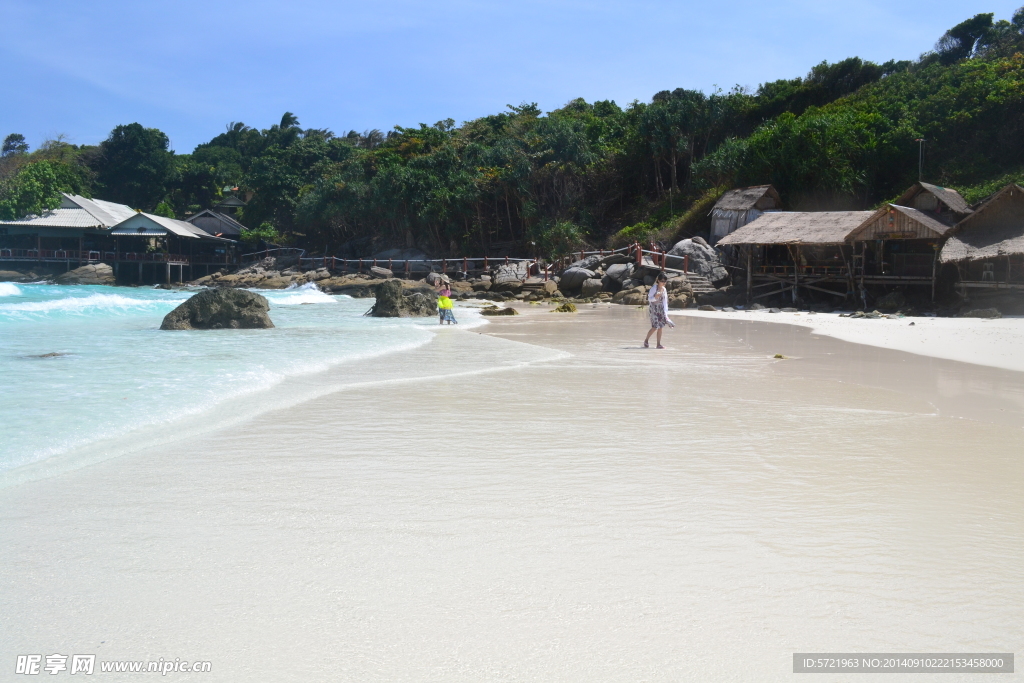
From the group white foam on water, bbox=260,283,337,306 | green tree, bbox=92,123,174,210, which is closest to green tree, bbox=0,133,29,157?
green tree, bbox=92,123,174,210

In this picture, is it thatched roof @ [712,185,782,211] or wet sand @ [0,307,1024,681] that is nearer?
wet sand @ [0,307,1024,681]

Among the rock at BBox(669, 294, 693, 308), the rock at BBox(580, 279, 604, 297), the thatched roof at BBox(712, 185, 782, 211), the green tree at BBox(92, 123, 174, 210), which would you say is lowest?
the rock at BBox(669, 294, 693, 308)

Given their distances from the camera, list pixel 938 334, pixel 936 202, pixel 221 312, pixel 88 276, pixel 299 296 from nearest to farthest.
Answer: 1. pixel 938 334
2. pixel 221 312
3. pixel 936 202
4. pixel 299 296
5. pixel 88 276

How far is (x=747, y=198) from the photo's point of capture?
31.1 meters

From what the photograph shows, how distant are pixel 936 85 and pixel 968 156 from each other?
6.54m

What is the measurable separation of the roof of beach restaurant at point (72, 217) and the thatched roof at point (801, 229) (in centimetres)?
4219

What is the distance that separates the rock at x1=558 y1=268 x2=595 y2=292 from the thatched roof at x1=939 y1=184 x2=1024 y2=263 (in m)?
13.9

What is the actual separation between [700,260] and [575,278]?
5.44 m

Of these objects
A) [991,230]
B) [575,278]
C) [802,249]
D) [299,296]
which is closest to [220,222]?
[299,296]

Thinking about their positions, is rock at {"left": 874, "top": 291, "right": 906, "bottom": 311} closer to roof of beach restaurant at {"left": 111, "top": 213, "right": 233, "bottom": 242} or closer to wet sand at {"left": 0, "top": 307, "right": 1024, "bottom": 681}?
wet sand at {"left": 0, "top": 307, "right": 1024, "bottom": 681}

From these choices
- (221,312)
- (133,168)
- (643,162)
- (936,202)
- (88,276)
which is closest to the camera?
(221,312)

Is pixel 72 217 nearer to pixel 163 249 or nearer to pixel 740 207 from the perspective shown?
pixel 163 249

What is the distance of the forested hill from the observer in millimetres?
32156

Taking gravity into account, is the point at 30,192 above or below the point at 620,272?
above
